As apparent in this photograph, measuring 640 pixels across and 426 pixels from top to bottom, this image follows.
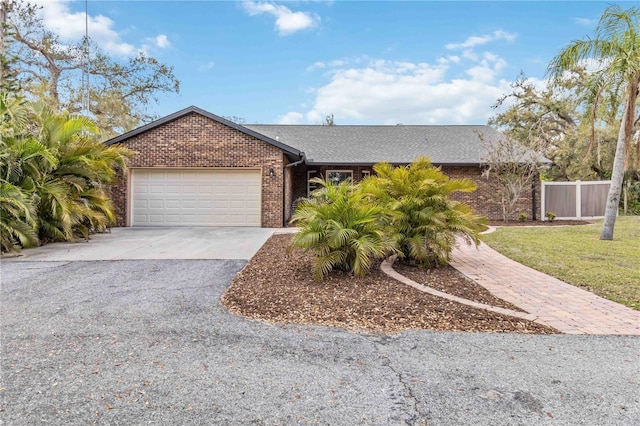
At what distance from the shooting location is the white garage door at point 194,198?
1314 centimetres

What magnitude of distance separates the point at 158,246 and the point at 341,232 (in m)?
5.65

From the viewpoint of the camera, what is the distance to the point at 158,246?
348 inches

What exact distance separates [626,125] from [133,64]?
926 inches

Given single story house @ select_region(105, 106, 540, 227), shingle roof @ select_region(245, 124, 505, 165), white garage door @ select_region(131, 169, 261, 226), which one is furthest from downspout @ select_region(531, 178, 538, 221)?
white garage door @ select_region(131, 169, 261, 226)

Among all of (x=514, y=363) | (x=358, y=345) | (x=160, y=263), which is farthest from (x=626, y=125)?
(x=160, y=263)

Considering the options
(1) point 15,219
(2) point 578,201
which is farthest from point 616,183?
(1) point 15,219

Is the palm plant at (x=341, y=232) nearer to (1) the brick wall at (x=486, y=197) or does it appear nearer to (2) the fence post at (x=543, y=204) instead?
(1) the brick wall at (x=486, y=197)

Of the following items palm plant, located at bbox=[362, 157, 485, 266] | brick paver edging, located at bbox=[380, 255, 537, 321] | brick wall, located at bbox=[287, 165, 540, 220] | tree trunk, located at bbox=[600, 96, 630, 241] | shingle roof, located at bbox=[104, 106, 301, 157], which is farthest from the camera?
brick wall, located at bbox=[287, 165, 540, 220]

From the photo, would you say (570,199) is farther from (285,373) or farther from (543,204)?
(285,373)

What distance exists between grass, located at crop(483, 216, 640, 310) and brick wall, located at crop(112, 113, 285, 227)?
279 inches

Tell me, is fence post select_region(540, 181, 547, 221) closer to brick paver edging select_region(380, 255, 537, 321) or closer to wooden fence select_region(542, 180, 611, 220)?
wooden fence select_region(542, 180, 611, 220)

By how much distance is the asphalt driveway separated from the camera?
220cm

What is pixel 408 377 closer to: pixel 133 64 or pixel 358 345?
pixel 358 345

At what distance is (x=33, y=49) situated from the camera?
19250 millimetres
